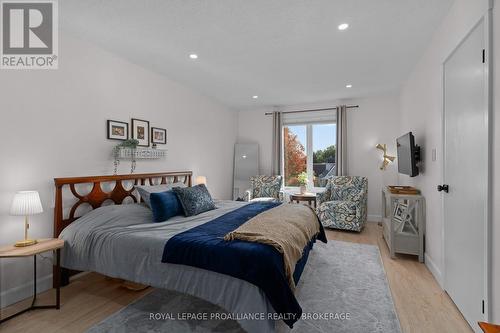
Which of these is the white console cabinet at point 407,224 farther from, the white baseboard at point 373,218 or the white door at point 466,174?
the white baseboard at point 373,218

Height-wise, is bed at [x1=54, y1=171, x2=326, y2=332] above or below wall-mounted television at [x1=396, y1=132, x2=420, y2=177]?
below

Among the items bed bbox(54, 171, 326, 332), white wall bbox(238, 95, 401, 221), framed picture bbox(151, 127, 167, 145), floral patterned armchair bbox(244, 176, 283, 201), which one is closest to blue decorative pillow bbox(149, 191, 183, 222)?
bed bbox(54, 171, 326, 332)

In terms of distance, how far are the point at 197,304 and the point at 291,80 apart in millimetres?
3521

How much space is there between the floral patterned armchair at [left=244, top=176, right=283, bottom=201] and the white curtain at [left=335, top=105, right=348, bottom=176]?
134 cm

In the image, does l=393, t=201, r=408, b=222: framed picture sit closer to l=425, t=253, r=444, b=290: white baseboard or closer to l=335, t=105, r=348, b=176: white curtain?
l=425, t=253, r=444, b=290: white baseboard

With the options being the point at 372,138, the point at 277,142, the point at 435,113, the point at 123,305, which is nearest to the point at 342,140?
the point at 372,138

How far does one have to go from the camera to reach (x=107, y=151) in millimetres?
2939

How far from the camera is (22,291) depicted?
221 cm

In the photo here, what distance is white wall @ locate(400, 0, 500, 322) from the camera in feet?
5.34

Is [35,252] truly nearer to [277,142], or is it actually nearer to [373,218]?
[277,142]

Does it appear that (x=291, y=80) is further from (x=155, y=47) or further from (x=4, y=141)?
(x=4, y=141)

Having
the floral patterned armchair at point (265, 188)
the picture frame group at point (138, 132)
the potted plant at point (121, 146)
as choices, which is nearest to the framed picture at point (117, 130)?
the picture frame group at point (138, 132)

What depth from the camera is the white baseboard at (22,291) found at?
2096 millimetres

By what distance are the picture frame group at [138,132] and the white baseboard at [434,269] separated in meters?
3.96
